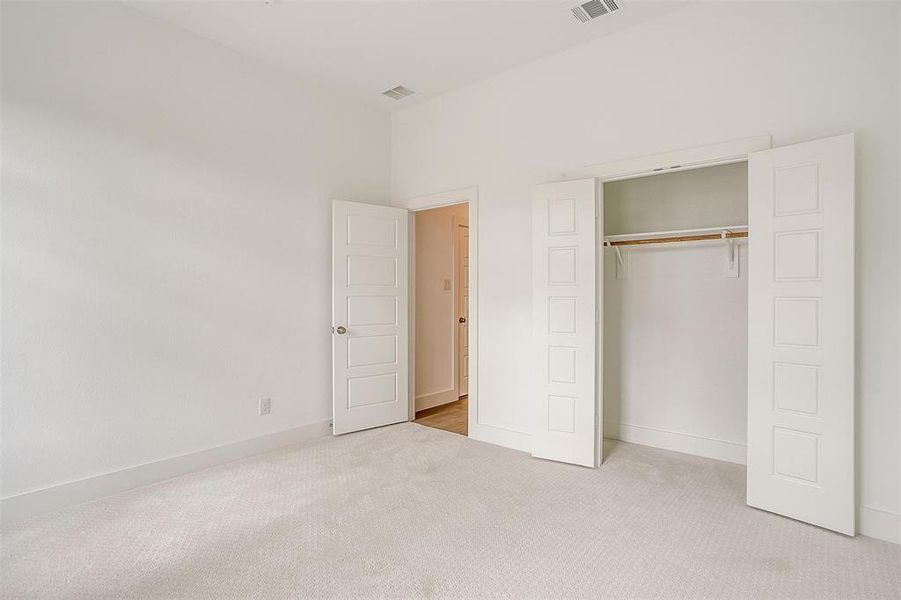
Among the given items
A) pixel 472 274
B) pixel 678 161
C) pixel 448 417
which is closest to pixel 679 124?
pixel 678 161

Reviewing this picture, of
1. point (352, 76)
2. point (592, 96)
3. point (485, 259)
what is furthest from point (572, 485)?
point (352, 76)

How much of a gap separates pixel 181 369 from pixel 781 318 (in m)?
3.93

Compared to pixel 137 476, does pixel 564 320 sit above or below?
above

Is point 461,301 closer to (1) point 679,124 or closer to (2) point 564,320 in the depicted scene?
(2) point 564,320

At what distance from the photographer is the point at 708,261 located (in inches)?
149

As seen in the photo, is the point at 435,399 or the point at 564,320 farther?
the point at 435,399

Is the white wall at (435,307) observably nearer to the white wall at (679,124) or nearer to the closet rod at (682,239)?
the white wall at (679,124)

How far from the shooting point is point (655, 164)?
3.30 metres

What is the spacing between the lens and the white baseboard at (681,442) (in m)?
3.59

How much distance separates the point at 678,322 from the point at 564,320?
1106mm

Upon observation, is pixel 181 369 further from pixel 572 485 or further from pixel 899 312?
pixel 899 312

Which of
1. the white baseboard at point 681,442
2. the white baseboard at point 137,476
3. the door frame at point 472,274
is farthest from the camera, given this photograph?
the door frame at point 472,274

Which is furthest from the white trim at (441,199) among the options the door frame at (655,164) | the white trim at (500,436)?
the white trim at (500,436)

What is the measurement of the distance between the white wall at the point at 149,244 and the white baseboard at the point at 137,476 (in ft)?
0.20
